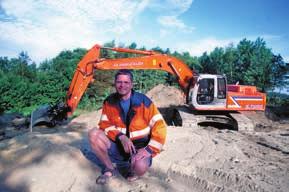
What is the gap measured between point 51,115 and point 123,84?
6.62 metres

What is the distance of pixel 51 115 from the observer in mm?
8836

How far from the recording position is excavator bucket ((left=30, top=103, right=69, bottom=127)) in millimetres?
8609

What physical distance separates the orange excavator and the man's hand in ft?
19.6

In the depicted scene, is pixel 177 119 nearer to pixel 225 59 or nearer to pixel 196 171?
pixel 196 171

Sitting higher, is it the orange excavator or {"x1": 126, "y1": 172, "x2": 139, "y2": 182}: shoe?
the orange excavator

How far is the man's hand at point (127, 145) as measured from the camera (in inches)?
112

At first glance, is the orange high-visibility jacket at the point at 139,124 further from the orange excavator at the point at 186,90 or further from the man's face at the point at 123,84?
the orange excavator at the point at 186,90

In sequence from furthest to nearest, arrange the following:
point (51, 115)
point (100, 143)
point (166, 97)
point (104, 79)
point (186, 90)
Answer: point (104, 79)
point (166, 97)
point (186, 90)
point (51, 115)
point (100, 143)

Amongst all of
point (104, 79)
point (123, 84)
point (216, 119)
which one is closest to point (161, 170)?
point (123, 84)

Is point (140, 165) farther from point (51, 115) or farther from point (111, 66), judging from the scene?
point (51, 115)

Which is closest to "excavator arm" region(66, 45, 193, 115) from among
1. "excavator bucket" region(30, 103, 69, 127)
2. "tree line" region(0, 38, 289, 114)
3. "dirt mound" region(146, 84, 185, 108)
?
"excavator bucket" region(30, 103, 69, 127)

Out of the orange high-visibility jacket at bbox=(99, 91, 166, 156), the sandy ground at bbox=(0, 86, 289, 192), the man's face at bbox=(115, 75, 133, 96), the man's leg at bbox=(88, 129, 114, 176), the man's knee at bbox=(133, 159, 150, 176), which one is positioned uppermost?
the man's face at bbox=(115, 75, 133, 96)

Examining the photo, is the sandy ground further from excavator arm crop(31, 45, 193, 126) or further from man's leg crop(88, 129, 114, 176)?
excavator arm crop(31, 45, 193, 126)

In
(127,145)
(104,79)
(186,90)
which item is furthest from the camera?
(104,79)
